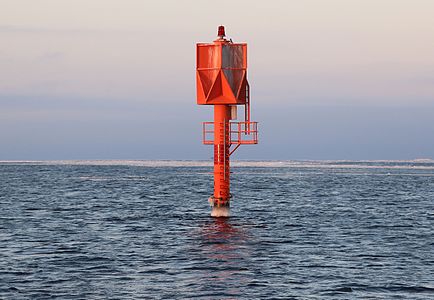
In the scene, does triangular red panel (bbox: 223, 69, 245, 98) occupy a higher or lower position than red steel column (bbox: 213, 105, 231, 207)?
higher

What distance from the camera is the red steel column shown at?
137ft

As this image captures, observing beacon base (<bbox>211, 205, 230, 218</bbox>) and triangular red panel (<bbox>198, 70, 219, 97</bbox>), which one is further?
beacon base (<bbox>211, 205, 230, 218</bbox>)

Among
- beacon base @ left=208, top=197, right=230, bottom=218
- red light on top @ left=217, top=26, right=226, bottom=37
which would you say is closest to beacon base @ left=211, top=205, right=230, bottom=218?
beacon base @ left=208, top=197, right=230, bottom=218

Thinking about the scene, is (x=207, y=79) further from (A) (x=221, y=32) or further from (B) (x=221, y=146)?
(B) (x=221, y=146)

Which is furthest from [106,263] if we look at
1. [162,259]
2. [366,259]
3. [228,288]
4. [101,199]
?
[101,199]

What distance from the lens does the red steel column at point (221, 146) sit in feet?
137

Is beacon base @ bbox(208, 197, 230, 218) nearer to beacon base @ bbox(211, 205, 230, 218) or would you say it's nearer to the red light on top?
beacon base @ bbox(211, 205, 230, 218)

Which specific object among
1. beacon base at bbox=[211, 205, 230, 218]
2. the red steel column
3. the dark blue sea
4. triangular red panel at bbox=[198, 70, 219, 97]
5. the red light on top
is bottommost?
the dark blue sea

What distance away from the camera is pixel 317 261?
2991 centimetres

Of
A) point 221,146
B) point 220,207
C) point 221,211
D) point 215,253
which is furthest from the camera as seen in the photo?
point 221,211

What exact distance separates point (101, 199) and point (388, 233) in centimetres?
3371

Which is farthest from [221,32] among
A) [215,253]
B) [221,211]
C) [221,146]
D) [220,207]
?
[215,253]

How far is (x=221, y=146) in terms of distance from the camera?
1646 inches

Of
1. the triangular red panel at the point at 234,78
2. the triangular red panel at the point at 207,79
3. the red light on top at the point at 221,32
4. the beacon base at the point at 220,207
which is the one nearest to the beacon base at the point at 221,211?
the beacon base at the point at 220,207
